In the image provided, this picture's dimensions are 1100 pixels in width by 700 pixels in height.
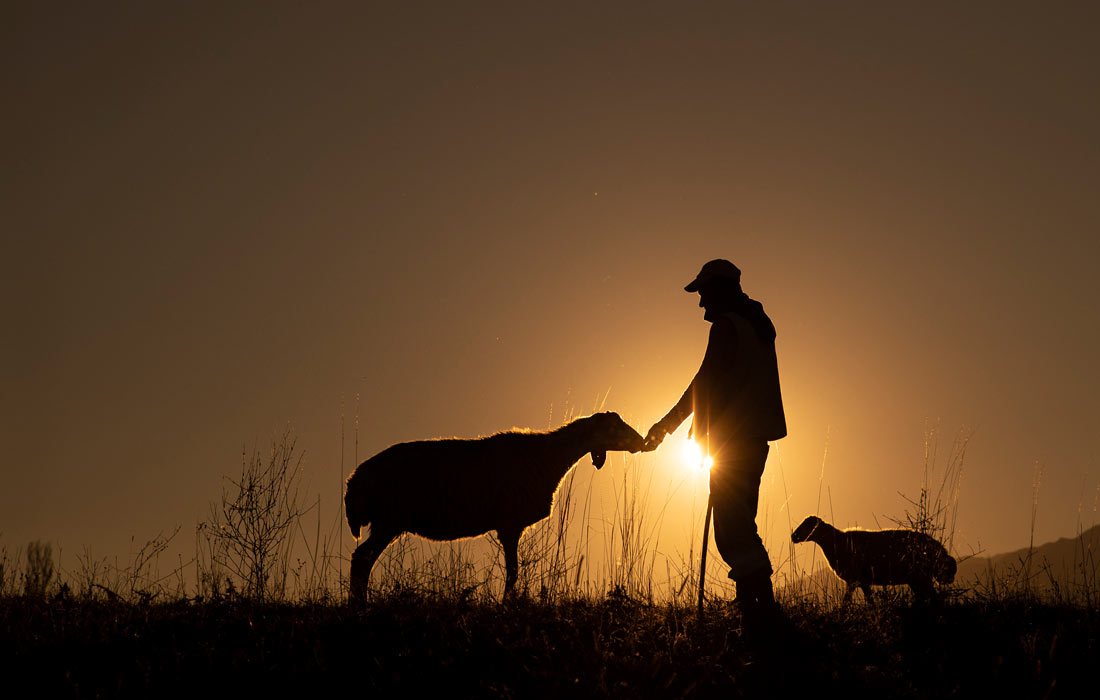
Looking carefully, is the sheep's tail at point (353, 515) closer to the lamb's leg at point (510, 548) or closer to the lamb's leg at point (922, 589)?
the lamb's leg at point (510, 548)

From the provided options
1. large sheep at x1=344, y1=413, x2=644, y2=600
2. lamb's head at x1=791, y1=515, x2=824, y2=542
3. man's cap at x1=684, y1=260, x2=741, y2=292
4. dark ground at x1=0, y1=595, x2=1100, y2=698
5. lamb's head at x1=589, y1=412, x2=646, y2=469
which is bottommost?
dark ground at x1=0, y1=595, x2=1100, y2=698

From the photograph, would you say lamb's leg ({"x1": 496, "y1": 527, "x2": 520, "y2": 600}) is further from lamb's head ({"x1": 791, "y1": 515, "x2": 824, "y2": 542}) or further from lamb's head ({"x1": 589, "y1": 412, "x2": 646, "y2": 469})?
lamb's head ({"x1": 791, "y1": 515, "x2": 824, "y2": 542})

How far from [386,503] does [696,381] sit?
4.06m

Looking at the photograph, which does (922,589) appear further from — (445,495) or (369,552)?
(369,552)

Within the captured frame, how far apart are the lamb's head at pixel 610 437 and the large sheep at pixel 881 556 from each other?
87.8 inches

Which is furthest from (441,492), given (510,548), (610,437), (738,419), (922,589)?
(922,589)

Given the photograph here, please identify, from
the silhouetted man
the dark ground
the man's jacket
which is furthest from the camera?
the man's jacket

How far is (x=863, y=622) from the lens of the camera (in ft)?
22.8

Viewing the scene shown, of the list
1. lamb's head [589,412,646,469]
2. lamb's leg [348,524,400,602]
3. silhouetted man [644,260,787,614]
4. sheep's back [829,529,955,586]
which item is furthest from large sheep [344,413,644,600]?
sheep's back [829,529,955,586]

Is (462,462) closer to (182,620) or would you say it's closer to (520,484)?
(520,484)

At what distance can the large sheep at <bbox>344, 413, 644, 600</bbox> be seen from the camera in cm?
967

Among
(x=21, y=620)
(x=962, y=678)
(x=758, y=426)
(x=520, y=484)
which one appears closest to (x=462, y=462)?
(x=520, y=484)

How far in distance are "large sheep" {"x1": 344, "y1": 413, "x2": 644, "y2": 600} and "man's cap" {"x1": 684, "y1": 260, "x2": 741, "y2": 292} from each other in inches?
143

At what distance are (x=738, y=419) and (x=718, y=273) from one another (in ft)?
4.21
